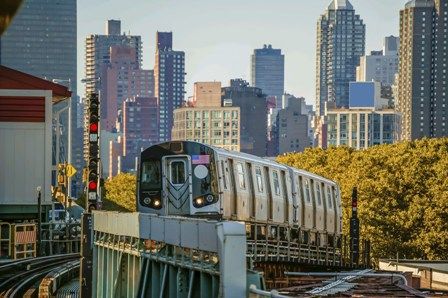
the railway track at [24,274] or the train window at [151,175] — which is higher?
the train window at [151,175]

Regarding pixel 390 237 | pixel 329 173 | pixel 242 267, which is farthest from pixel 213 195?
pixel 329 173

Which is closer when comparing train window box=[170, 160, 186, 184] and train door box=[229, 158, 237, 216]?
train door box=[229, 158, 237, 216]

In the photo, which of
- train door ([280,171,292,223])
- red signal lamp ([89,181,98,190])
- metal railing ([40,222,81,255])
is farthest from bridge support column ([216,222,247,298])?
metal railing ([40,222,81,255])

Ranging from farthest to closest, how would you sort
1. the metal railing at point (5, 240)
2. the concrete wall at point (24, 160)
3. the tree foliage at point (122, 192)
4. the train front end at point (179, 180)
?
the tree foliage at point (122, 192)
the concrete wall at point (24, 160)
the metal railing at point (5, 240)
the train front end at point (179, 180)

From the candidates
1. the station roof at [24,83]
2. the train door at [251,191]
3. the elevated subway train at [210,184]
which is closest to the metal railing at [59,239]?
the station roof at [24,83]

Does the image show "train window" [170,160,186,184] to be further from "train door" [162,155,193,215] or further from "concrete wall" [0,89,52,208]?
"concrete wall" [0,89,52,208]

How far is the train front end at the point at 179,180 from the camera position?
4353cm

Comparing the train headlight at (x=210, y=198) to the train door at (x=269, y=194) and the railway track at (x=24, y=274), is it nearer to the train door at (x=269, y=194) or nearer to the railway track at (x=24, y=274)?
the train door at (x=269, y=194)

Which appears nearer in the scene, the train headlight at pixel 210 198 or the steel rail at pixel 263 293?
the steel rail at pixel 263 293

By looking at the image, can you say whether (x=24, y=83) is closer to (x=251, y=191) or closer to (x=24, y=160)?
(x=24, y=160)

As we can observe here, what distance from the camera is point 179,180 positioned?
1750 inches

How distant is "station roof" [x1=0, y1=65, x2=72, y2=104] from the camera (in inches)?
2870

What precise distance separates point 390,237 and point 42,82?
27.9m

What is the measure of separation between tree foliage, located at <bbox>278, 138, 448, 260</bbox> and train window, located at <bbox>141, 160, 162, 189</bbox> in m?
46.4
